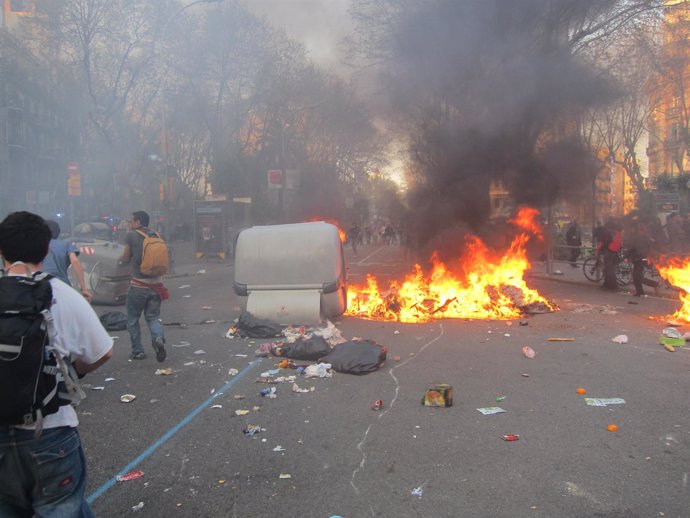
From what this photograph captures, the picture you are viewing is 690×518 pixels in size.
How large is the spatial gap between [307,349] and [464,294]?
4150 mm

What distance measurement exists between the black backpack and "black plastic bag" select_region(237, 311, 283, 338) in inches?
206

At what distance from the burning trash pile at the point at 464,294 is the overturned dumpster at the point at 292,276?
1292 mm

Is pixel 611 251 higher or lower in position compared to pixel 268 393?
higher

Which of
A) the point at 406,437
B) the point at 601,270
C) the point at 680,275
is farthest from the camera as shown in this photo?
the point at 601,270

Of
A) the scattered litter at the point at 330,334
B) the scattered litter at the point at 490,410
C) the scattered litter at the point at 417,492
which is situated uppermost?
the scattered litter at the point at 330,334

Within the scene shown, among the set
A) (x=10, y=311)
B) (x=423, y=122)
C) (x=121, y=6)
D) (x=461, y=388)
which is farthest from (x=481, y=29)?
(x=121, y=6)

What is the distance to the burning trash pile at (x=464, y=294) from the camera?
28.3ft

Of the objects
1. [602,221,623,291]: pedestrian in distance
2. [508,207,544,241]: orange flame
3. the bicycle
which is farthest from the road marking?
the bicycle

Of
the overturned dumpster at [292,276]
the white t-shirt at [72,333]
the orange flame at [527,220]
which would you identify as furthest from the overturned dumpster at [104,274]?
the white t-shirt at [72,333]

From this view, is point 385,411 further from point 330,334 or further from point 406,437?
point 330,334

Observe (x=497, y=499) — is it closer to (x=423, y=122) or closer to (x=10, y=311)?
(x=10, y=311)

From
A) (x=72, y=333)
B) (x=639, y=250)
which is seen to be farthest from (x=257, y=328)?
(x=639, y=250)

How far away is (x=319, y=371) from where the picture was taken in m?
5.27

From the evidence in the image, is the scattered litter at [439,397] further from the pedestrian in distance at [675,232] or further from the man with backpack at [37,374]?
the pedestrian in distance at [675,232]
